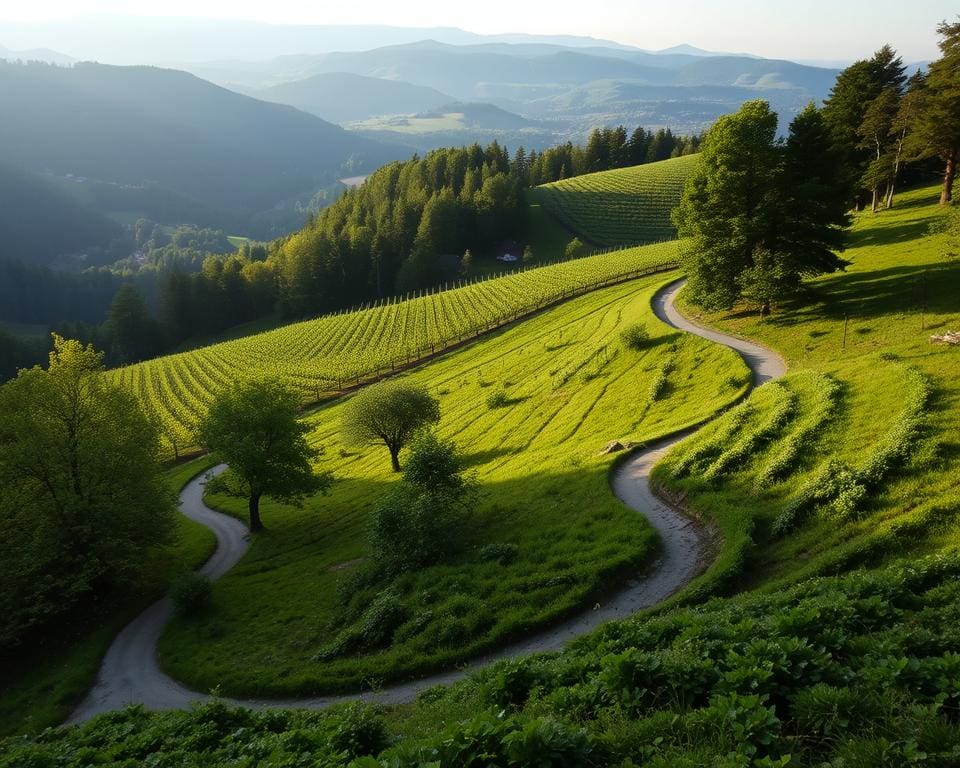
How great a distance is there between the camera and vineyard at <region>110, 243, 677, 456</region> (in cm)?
8875

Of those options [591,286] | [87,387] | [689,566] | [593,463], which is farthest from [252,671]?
[591,286]

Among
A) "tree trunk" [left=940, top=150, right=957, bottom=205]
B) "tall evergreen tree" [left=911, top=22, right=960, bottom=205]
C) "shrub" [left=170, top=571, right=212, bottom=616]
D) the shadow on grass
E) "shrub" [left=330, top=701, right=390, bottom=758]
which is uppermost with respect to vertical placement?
"tall evergreen tree" [left=911, top=22, right=960, bottom=205]

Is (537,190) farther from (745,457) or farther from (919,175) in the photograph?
(745,457)

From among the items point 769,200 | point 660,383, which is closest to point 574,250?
point 769,200

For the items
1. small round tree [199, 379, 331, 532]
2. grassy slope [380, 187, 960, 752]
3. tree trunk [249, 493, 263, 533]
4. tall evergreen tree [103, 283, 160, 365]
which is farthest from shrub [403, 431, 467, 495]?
tall evergreen tree [103, 283, 160, 365]

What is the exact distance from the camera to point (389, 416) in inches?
2111

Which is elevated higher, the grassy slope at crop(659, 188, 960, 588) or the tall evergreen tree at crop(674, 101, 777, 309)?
the tall evergreen tree at crop(674, 101, 777, 309)

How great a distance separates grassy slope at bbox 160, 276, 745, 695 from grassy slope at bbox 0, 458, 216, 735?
13.2ft

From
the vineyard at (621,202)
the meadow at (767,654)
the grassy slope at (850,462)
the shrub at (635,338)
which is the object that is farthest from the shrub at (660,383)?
the vineyard at (621,202)

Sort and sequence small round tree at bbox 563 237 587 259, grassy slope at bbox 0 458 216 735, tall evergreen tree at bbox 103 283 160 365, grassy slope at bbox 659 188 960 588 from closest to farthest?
grassy slope at bbox 659 188 960 588 → grassy slope at bbox 0 458 216 735 → small round tree at bbox 563 237 587 259 → tall evergreen tree at bbox 103 283 160 365

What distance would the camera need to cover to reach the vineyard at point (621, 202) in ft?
500

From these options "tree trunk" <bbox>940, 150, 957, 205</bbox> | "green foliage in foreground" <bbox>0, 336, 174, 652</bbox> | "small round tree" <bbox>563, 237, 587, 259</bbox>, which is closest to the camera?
"green foliage in foreground" <bbox>0, 336, 174, 652</bbox>

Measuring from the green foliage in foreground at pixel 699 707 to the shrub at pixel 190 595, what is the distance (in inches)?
757

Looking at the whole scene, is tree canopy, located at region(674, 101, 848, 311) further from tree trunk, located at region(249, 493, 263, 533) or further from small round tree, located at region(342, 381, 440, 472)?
tree trunk, located at region(249, 493, 263, 533)
